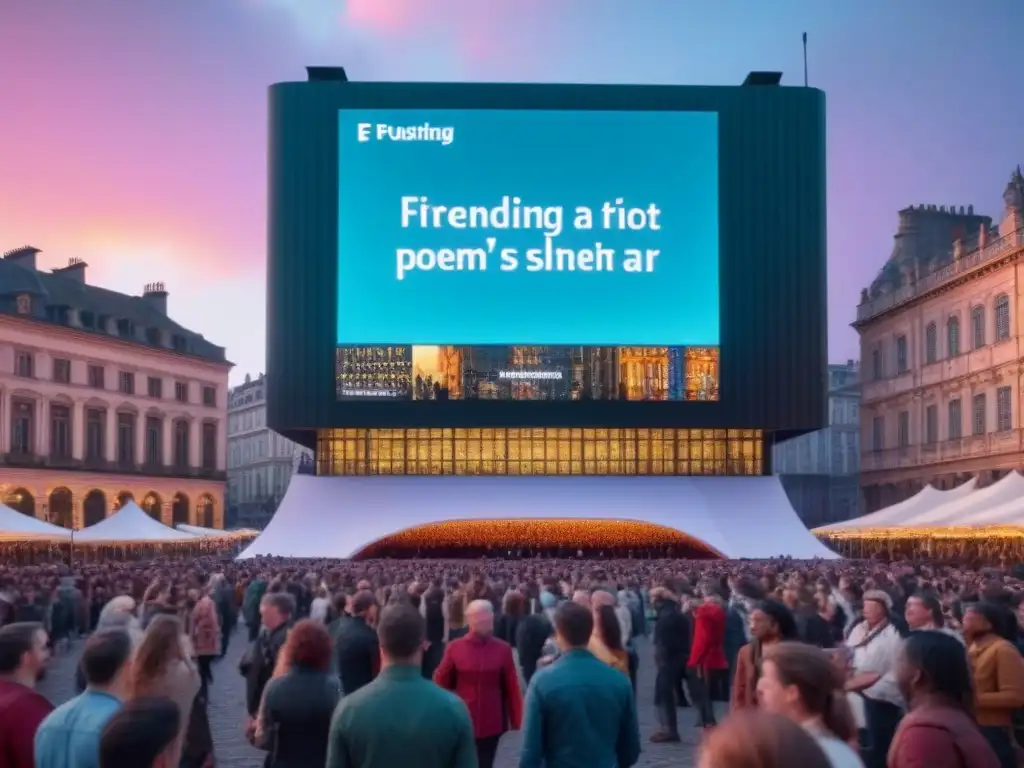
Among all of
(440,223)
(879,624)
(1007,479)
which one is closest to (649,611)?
(1007,479)

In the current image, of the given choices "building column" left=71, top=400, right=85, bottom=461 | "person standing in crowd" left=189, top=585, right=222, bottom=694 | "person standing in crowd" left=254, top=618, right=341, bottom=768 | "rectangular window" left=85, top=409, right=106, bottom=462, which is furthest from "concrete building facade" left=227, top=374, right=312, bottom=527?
"person standing in crowd" left=254, top=618, right=341, bottom=768

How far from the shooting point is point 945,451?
62906 millimetres

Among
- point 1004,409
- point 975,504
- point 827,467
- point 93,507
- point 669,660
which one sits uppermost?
point 1004,409

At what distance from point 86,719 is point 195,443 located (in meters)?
82.2

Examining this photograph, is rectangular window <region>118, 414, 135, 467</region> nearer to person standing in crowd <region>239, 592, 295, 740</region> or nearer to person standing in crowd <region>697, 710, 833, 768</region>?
person standing in crowd <region>239, 592, 295, 740</region>

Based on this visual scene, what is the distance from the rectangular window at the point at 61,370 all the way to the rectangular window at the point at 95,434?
2.71 metres

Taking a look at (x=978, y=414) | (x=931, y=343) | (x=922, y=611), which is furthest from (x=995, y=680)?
(x=931, y=343)

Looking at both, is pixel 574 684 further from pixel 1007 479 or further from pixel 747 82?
pixel 747 82

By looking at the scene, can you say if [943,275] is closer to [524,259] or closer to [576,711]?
[524,259]

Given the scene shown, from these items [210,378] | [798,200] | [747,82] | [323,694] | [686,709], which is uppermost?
[747,82]

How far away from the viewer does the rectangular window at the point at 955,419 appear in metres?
61.4

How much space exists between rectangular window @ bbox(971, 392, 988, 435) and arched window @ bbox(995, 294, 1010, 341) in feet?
11.1

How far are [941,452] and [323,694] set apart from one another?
60668 mm

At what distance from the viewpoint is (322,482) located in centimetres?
5828
